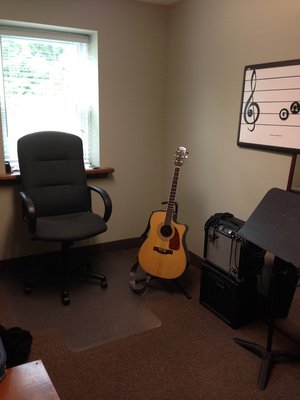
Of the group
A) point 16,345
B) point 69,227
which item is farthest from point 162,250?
point 16,345

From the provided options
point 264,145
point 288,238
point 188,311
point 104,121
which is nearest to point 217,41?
point 264,145

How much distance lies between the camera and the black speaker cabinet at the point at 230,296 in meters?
2.36

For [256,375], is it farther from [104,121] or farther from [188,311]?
[104,121]

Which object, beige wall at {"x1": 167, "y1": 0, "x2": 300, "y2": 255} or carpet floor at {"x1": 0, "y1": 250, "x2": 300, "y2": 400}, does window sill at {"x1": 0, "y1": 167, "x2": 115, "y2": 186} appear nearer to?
beige wall at {"x1": 167, "y1": 0, "x2": 300, "y2": 255}

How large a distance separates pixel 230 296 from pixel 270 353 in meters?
0.44

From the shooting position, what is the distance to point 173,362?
207 centimetres

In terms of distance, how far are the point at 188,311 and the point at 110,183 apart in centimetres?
143

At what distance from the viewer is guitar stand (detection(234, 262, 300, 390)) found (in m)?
1.95

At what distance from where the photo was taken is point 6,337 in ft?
6.59

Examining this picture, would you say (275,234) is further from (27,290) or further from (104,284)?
(27,290)

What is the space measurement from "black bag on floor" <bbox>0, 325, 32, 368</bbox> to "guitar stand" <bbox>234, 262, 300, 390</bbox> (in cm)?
127

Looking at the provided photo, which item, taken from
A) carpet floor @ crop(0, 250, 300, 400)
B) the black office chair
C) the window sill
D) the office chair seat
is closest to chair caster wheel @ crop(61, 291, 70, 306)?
the black office chair

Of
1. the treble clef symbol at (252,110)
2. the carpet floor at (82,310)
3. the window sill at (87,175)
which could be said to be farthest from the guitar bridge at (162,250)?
the treble clef symbol at (252,110)

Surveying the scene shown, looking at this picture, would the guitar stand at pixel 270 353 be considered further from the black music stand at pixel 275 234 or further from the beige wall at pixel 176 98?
the beige wall at pixel 176 98
